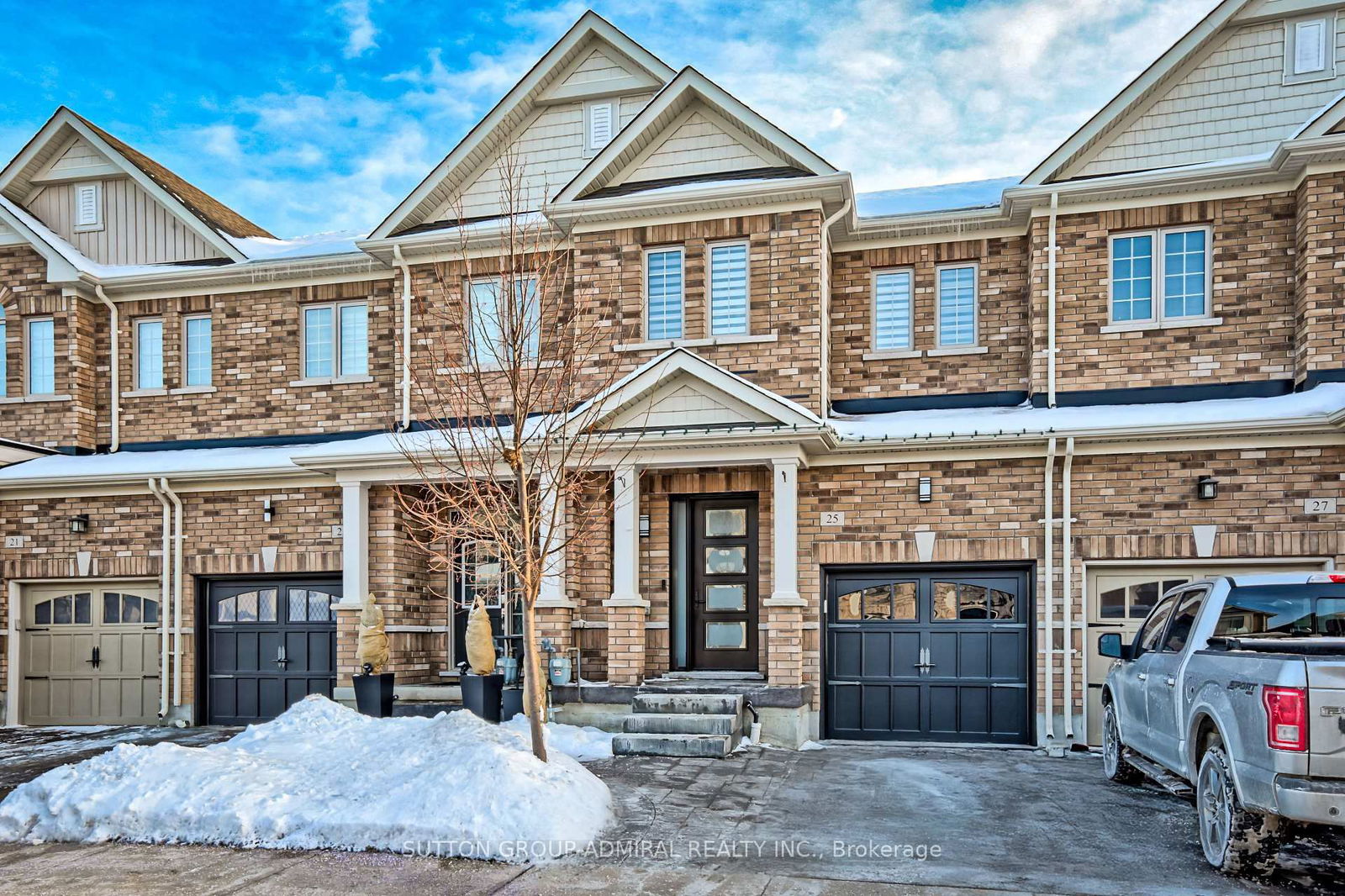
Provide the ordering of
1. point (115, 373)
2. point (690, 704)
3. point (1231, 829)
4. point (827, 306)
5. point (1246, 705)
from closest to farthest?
1. point (1246, 705)
2. point (1231, 829)
3. point (690, 704)
4. point (827, 306)
5. point (115, 373)

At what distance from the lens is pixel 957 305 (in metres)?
12.1

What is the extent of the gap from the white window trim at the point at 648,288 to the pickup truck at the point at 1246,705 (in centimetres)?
594

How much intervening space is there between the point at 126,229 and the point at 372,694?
26.7ft

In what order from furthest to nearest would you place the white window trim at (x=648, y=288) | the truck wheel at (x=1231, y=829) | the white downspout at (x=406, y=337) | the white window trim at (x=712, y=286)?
1. the white downspout at (x=406, y=337)
2. the white window trim at (x=648, y=288)
3. the white window trim at (x=712, y=286)
4. the truck wheel at (x=1231, y=829)

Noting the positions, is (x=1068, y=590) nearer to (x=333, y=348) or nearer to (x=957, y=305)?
(x=957, y=305)

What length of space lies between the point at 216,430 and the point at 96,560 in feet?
7.65

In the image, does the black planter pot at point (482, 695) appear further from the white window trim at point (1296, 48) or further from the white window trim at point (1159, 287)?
the white window trim at point (1296, 48)

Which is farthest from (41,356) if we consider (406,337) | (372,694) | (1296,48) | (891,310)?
(1296,48)

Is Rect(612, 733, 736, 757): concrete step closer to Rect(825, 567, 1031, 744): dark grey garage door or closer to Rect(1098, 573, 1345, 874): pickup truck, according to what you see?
Rect(825, 567, 1031, 744): dark grey garage door

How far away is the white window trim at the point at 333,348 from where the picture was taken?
13.4 m

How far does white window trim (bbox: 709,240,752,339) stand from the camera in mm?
11742

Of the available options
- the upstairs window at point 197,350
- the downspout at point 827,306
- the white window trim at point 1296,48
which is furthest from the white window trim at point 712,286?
the upstairs window at point 197,350

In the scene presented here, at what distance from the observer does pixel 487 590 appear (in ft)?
41.9

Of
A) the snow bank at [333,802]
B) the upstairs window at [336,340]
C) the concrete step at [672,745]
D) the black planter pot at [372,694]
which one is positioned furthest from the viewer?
the upstairs window at [336,340]
